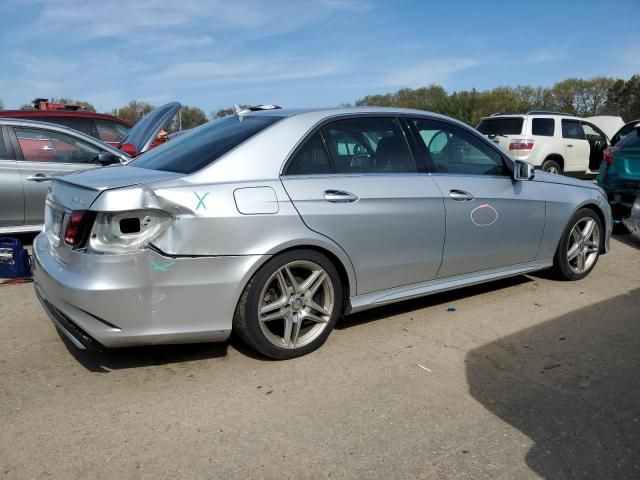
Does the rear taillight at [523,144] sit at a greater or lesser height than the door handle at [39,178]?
greater

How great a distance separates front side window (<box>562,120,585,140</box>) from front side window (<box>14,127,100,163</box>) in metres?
10.4

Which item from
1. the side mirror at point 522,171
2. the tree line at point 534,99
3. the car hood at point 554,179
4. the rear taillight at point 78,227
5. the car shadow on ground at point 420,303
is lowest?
the car shadow on ground at point 420,303

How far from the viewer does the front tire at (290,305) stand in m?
3.36

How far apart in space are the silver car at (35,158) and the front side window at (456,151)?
11.0ft

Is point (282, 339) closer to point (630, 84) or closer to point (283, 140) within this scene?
point (283, 140)

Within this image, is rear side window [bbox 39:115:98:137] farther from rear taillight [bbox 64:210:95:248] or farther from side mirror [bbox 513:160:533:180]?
side mirror [bbox 513:160:533:180]

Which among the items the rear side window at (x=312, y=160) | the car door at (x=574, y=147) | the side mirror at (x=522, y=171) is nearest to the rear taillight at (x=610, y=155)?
the side mirror at (x=522, y=171)

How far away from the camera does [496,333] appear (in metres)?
4.10

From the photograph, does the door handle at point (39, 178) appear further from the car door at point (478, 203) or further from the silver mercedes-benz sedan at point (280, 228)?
the car door at point (478, 203)

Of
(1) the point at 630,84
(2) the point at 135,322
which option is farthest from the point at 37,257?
(1) the point at 630,84

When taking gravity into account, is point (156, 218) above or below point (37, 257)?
above

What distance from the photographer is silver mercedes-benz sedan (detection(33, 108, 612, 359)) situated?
3.04 meters

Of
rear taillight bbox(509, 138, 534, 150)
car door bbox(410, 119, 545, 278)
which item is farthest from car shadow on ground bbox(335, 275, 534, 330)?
rear taillight bbox(509, 138, 534, 150)

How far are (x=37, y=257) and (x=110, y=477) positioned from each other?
1.65m
